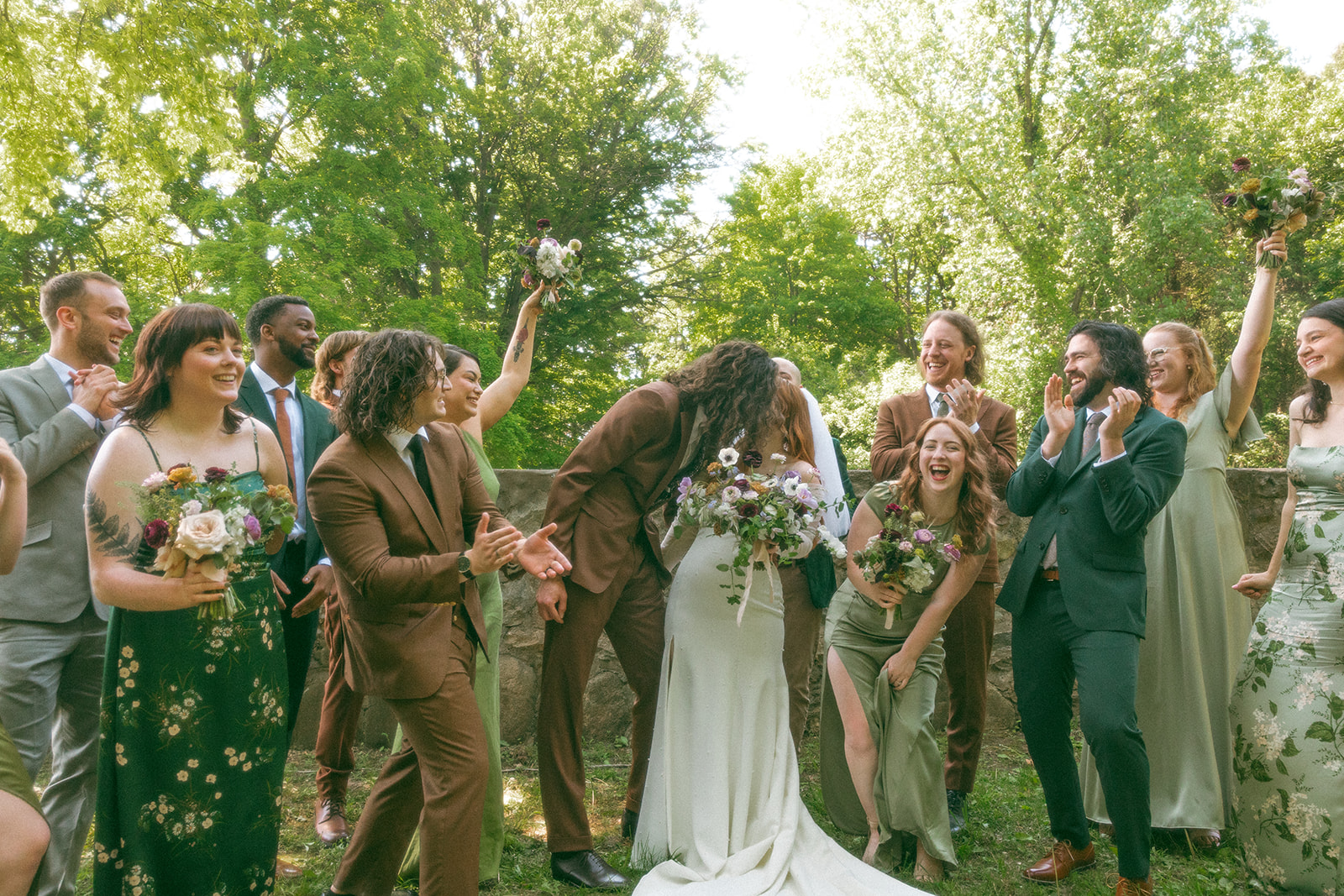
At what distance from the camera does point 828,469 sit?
4926 millimetres

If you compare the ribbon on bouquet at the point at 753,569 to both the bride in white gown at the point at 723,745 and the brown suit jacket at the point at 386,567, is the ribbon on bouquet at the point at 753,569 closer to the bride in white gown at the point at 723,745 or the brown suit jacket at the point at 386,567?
the bride in white gown at the point at 723,745

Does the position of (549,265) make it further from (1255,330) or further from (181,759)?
(1255,330)

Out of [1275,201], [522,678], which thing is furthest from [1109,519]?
[522,678]

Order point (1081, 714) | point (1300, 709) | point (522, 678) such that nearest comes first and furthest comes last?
point (1081, 714)
point (1300, 709)
point (522, 678)

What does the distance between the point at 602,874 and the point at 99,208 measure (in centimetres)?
1919

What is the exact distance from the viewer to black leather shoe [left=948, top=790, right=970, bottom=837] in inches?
183

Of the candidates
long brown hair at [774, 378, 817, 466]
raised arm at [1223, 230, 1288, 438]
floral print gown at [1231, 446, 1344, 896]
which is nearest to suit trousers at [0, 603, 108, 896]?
long brown hair at [774, 378, 817, 466]

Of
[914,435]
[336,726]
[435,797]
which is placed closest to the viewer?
[435,797]

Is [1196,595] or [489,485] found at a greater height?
[489,485]

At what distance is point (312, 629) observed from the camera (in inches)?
174

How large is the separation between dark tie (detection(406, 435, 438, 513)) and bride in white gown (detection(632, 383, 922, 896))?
1.45m

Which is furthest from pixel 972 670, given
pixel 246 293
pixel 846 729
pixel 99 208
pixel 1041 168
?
pixel 99 208

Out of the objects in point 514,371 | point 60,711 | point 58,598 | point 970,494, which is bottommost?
point 60,711

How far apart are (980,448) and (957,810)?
2004 millimetres
